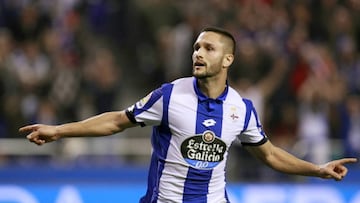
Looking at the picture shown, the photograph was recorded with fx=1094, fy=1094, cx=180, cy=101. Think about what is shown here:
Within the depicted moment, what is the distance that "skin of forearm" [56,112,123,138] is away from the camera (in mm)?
6945

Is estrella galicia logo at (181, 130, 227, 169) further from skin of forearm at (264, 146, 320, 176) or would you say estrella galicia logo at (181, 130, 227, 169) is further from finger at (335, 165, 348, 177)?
finger at (335, 165, 348, 177)

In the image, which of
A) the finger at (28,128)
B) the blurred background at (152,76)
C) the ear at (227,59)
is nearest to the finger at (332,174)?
the ear at (227,59)

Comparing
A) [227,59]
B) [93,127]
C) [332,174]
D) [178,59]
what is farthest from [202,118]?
[178,59]

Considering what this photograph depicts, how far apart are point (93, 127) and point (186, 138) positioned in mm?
605

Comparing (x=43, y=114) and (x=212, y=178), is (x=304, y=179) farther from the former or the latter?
(x=212, y=178)

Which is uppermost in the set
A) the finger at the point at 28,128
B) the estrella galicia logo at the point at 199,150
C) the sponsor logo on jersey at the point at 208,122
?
the finger at the point at 28,128

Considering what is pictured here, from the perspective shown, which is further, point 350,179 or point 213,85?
point 350,179

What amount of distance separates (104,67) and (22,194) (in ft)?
9.87

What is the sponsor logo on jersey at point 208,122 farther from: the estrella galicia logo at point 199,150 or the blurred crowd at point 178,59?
the blurred crowd at point 178,59

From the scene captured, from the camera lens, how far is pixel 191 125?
23.3 ft

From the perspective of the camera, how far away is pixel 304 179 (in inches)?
514

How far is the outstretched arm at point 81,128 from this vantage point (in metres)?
6.83

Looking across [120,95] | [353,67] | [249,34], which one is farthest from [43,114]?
[353,67]

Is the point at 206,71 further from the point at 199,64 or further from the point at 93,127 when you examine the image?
the point at 93,127
